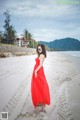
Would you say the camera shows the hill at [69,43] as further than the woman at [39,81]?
Yes

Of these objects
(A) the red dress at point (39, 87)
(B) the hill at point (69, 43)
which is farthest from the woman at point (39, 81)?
(B) the hill at point (69, 43)

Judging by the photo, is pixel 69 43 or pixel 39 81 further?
pixel 69 43

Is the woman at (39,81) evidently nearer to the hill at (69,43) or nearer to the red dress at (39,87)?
the red dress at (39,87)

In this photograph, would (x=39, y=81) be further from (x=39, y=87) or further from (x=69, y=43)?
(x=69, y=43)

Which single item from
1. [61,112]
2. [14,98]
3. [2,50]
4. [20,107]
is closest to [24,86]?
[14,98]

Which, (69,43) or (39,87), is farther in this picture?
(69,43)

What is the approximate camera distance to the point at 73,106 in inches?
158

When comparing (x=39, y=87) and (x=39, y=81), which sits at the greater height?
(x=39, y=81)

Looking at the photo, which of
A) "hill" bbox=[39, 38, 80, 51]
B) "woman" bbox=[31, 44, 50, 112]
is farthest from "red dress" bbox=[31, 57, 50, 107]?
"hill" bbox=[39, 38, 80, 51]

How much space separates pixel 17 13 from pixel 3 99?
7.90ft

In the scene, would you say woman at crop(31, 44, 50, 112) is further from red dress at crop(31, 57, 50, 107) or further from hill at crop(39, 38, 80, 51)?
hill at crop(39, 38, 80, 51)

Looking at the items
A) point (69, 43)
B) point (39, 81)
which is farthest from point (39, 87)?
point (69, 43)

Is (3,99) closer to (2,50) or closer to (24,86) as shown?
(24,86)

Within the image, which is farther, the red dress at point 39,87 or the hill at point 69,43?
the hill at point 69,43
